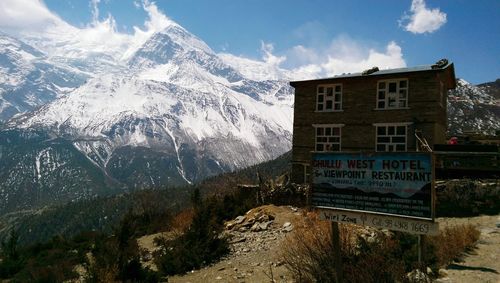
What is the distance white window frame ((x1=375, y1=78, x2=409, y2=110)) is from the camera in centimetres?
2548

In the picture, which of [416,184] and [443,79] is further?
[443,79]

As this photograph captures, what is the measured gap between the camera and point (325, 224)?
12.7 meters

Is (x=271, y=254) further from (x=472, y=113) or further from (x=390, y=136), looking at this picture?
(x=472, y=113)

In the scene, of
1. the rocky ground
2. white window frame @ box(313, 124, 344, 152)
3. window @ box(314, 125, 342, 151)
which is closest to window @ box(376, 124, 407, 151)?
white window frame @ box(313, 124, 344, 152)

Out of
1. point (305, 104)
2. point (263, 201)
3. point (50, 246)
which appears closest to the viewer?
point (263, 201)

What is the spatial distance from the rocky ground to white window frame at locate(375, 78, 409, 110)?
848 cm

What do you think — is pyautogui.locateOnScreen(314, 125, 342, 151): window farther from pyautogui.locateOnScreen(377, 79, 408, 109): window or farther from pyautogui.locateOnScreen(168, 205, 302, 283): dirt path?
pyautogui.locateOnScreen(168, 205, 302, 283): dirt path

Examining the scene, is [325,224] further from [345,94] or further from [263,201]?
[345,94]

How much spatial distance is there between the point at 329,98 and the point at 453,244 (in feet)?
56.1

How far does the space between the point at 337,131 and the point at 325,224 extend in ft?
52.5

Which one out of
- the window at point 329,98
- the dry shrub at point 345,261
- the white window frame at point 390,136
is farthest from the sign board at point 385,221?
the window at point 329,98

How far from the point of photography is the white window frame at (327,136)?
90.9ft

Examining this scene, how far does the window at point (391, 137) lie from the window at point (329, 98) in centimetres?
335

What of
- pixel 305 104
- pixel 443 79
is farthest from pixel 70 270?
pixel 443 79
